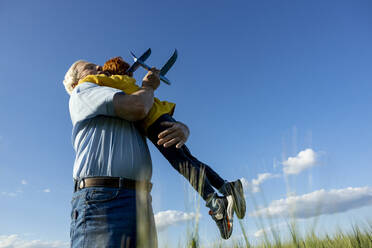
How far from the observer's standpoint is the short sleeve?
4.41 ft

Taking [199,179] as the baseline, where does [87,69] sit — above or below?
above

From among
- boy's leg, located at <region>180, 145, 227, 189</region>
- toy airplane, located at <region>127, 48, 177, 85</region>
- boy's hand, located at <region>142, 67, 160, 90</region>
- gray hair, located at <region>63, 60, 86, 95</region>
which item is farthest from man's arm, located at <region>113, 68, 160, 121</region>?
toy airplane, located at <region>127, 48, 177, 85</region>

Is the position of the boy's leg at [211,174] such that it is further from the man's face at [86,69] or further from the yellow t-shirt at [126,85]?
the man's face at [86,69]

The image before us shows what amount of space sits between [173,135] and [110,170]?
44cm

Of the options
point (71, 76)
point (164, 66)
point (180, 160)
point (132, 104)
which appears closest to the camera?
point (132, 104)

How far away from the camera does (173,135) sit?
5.05ft

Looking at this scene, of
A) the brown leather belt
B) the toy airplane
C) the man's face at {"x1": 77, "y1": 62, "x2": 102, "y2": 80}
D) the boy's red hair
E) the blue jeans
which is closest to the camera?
the blue jeans

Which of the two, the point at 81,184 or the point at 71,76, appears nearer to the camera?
the point at 81,184

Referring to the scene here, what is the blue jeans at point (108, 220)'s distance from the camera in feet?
3.71

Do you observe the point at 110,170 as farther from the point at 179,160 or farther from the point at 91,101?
the point at 179,160

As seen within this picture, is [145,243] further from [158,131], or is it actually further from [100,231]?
[158,131]

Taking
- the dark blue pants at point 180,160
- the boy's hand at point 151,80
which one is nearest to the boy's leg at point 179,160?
the dark blue pants at point 180,160

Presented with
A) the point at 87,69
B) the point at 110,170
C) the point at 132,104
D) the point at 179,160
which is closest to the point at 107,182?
the point at 110,170

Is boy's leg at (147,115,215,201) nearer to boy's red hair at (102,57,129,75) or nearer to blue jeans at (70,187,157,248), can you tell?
blue jeans at (70,187,157,248)
